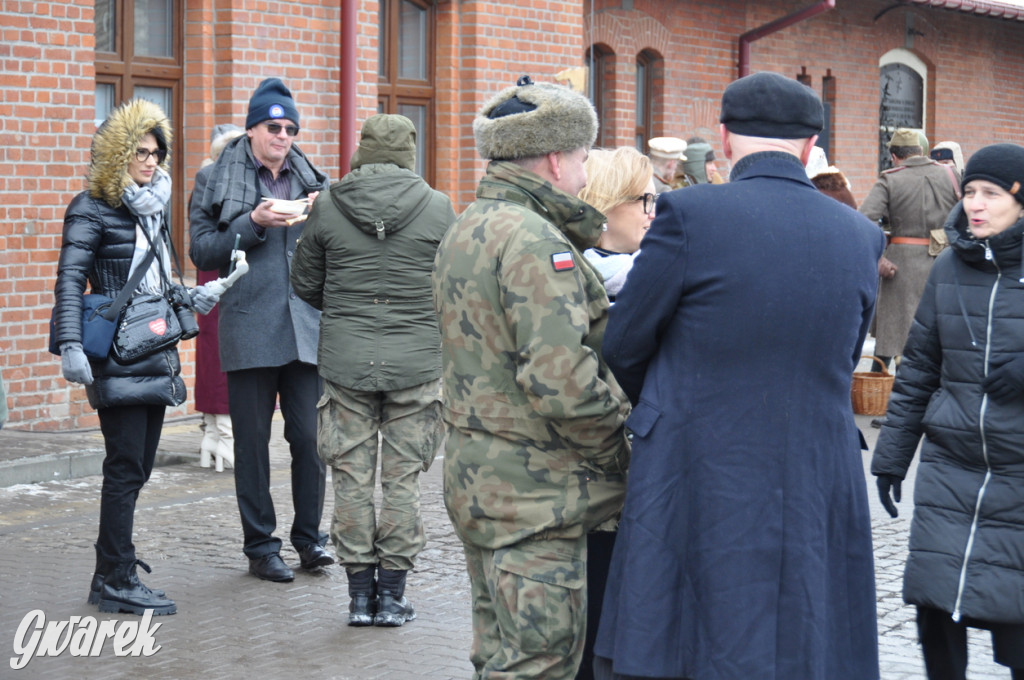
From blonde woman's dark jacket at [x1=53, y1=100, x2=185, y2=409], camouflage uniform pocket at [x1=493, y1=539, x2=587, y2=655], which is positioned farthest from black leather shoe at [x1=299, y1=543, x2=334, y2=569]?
camouflage uniform pocket at [x1=493, y1=539, x2=587, y2=655]

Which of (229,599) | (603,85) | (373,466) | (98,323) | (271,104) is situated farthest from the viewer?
(603,85)

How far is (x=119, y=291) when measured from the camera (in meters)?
5.78

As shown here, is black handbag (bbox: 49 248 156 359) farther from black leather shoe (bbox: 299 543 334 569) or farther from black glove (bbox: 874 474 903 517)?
black glove (bbox: 874 474 903 517)

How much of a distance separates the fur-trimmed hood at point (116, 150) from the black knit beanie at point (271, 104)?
2.11 feet

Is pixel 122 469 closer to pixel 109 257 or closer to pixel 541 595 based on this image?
pixel 109 257

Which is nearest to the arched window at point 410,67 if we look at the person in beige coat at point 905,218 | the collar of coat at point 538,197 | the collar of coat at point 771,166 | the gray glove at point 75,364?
the person in beige coat at point 905,218

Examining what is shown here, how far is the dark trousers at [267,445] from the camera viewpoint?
643 cm

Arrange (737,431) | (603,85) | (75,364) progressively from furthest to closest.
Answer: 1. (603,85)
2. (75,364)
3. (737,431)

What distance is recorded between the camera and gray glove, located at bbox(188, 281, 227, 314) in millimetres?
5891

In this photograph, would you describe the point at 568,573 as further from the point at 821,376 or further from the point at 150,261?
the point at 150,261

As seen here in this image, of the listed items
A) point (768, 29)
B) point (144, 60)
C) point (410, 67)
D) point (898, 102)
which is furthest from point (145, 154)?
point (898, 102)

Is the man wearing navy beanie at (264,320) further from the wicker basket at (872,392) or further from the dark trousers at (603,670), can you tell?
the wicker basket at (872,392)

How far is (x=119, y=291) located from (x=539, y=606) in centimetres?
289

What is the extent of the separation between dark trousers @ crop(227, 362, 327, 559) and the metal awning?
1420cm
